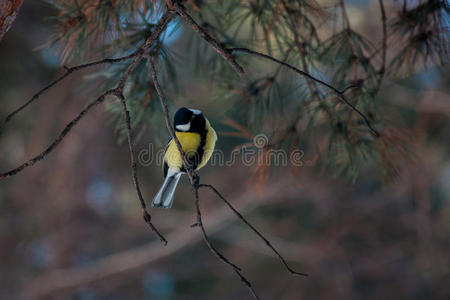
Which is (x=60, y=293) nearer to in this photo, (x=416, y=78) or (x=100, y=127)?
(x=100, y=127)

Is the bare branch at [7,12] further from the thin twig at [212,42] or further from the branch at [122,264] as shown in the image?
the branch at [122,264]

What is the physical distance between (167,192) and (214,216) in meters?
1.66

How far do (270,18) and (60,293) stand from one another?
10.7 feet

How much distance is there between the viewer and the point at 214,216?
4047 mm

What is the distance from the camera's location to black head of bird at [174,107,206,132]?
219 centimetres

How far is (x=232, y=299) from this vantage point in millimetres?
4844

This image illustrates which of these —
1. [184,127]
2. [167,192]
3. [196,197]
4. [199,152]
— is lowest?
[167,192]

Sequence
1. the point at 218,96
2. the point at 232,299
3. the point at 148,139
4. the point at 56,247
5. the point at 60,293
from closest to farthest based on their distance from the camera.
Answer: the point at 218,96
the point at 60,293
the point at 56,247
the point at 232,299
the point at 148,139

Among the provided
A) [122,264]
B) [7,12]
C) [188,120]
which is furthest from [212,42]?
[122,264]

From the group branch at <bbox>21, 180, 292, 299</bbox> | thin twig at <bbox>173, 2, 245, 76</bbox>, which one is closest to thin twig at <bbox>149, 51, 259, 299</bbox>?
thin twig at <bbox>173, 2, 245, 76</bbox>

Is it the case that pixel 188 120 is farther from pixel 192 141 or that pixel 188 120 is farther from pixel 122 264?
pixel 122 264

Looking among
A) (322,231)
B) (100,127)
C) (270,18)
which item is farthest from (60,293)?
(270,18)

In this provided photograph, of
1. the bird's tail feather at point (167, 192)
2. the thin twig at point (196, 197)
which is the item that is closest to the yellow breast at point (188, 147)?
the bird's tail feather at point (167, 192)

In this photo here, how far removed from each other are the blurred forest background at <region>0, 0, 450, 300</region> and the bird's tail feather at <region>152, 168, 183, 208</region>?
139cm
